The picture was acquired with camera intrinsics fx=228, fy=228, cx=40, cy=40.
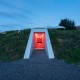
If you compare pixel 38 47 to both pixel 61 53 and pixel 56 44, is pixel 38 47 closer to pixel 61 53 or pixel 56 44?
pixel 56 44

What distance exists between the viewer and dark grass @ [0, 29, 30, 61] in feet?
55.7

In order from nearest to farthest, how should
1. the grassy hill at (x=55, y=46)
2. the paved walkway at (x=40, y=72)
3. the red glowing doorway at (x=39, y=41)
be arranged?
the paved walkway at (x=40, y=72) < the grassy hill at (x=55, y=46) < the red glowing doorway at (x=39, y=41)

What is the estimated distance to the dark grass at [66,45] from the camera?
53.2 feet

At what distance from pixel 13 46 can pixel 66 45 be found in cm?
449

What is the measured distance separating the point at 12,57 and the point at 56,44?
4364mm

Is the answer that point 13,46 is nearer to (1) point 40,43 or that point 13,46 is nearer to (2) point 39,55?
(2) point 39,55

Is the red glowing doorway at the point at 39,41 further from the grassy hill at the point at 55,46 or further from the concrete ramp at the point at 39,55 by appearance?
the concrete ramp at the point at 39,55

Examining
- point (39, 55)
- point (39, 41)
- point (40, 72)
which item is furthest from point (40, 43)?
point (40, 72)

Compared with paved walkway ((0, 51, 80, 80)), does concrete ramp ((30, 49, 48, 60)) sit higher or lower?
lower

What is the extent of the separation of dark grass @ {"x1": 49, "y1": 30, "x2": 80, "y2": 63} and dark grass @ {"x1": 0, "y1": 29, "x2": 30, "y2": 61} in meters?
2.58

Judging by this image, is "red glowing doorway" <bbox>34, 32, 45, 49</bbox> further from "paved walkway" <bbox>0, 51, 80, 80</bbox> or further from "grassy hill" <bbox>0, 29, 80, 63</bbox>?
"paved walkway" <bbox>0, 51, 80, 80</bbox>

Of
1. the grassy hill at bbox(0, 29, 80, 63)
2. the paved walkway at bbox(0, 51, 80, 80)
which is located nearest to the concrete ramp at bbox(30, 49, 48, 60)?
the grassy hill at bbox(0, 29, 80, 63)

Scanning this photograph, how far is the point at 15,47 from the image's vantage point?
1911cm

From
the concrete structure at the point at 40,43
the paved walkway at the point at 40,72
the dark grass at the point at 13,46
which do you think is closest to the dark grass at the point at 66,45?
the concrete structure at the point at 40,43
